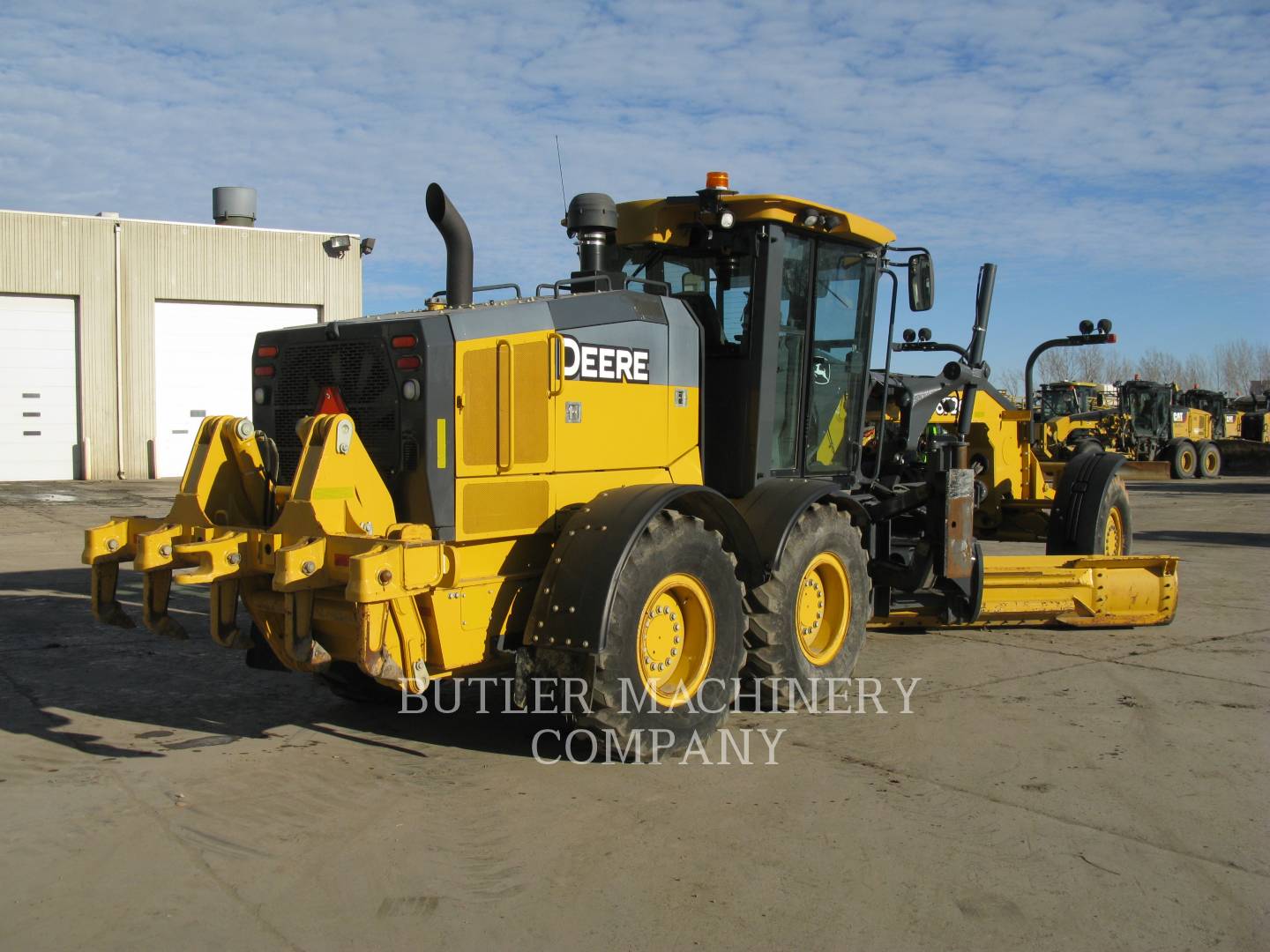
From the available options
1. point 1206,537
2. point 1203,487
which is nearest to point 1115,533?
point 1206,537

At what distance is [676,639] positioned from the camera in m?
5.77

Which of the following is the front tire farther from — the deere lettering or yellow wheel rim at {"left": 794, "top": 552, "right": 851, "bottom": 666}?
the deere lettering

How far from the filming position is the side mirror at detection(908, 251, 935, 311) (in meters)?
7.43

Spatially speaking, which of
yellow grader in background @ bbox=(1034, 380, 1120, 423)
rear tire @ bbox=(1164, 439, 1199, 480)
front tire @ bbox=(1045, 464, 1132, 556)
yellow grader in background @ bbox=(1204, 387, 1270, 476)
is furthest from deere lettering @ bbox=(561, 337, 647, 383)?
yellow grader in background @ bbox=(1204, 387, 1270, 476)

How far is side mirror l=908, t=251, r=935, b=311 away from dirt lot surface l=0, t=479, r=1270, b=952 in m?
2.39

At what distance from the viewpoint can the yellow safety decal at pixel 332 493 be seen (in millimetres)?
4945

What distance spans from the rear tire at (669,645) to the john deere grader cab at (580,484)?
0.01 meters

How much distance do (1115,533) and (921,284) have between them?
427 cm

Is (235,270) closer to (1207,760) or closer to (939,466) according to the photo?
(939,466)

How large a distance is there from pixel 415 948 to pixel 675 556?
7.83ft

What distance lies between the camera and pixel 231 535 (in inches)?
201

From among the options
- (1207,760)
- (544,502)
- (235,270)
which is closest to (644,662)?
(544,502)

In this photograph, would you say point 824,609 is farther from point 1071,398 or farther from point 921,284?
point 1071,398

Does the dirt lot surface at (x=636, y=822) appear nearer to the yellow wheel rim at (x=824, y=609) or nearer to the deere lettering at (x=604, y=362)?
the yellow wheel rim at (x=824, y=609)
